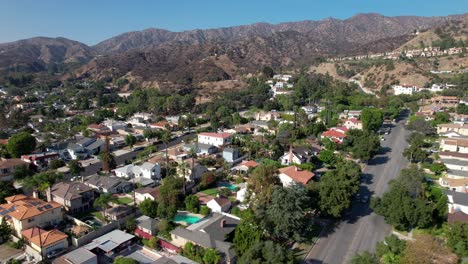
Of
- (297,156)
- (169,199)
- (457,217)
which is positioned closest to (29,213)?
(169,199)

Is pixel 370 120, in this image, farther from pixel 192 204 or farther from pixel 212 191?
pixel 192 204

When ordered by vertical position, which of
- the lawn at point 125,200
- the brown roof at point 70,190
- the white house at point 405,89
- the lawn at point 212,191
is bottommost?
the lawn at point 125,200

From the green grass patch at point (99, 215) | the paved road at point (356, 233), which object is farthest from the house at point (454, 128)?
the green grass patch at point (99, 215)

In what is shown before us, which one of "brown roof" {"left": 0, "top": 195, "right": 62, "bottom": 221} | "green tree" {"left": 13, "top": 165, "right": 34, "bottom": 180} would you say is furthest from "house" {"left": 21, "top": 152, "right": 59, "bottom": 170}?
"brown roof" {"left": 0, "top": 195, "right": 62, "bottom": 221}

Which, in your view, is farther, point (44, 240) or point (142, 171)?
point (142, 171)

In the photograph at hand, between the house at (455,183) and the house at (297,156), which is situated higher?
the house at (297,156)

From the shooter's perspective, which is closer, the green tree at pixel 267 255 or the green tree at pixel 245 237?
→ the green tree at pixel 267 255

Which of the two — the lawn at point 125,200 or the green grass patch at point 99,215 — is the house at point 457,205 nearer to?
the lawn at point 125,200
